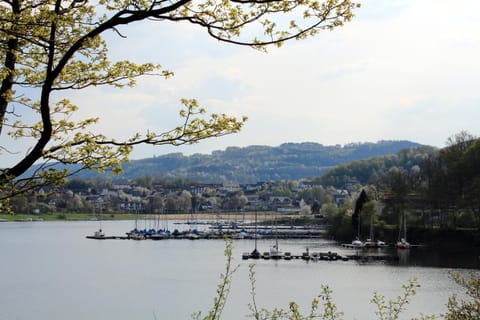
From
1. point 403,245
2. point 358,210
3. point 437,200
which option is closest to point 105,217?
point 358,210

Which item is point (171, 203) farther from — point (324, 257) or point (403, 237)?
point (324, 257)

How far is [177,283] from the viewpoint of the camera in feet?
143

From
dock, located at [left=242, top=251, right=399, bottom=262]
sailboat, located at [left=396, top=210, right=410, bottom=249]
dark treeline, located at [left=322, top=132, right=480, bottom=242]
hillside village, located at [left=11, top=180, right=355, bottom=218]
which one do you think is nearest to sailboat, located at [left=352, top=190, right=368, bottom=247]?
dark treeline, located at [left=322, top=132, right=480, bottom=242]

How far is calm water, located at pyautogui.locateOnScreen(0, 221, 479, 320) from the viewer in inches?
1315

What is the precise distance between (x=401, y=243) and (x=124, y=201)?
131883 mm

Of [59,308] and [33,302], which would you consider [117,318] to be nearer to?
[59,308]

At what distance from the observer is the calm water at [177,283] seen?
110ft

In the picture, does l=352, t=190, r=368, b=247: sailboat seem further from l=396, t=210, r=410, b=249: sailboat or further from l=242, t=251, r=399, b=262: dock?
l=242, t=251, r=399, b=262: dock

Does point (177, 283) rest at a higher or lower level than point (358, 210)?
lower

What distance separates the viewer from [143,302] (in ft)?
118

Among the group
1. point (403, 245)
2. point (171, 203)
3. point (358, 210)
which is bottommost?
point (403, 245)

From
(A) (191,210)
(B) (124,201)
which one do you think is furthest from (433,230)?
(B) (124,201)

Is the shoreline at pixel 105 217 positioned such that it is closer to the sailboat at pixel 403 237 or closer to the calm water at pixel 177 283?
the sailboat at pixel 403 237

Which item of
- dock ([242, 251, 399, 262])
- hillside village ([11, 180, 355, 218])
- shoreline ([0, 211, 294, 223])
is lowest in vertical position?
dock ([242, 251, 399, 262])
